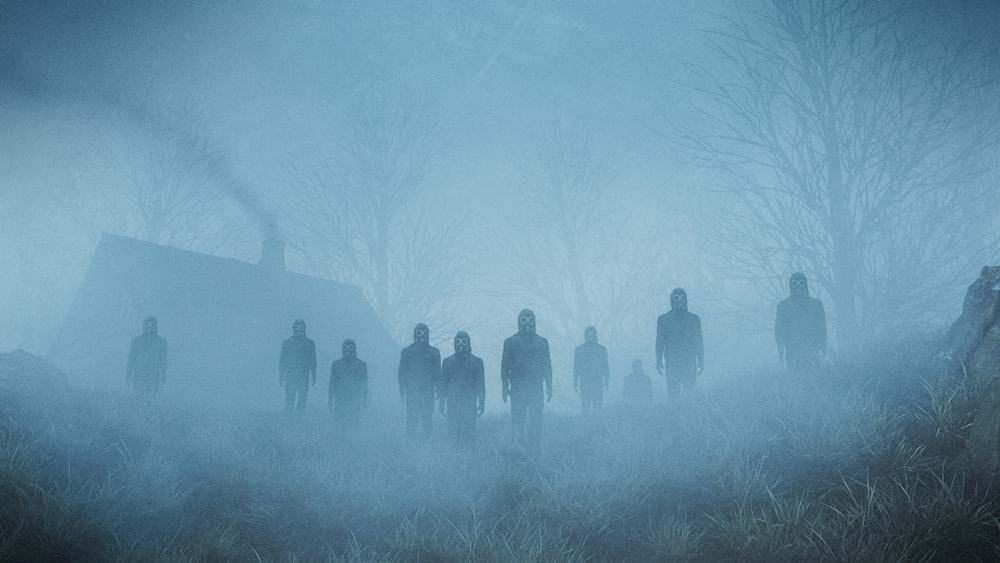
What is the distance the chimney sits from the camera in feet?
70.0

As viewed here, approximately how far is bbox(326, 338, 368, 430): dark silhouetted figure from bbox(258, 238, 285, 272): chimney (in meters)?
10.7

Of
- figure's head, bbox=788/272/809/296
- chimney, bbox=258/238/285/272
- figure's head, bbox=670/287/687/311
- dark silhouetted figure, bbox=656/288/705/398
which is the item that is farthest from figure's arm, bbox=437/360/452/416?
chimney, bbox=258/238/285/272

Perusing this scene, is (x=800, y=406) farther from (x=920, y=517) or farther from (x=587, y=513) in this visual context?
(x=587, y=513)

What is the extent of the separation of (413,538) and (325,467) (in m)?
2.74

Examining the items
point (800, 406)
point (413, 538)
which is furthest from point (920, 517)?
point (413, 538)

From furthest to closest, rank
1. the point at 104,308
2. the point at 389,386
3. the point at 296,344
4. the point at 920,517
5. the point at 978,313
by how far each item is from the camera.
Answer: the point at 389,386
the point at 104,308
the point at 296,344
the point at 978,313
the point at 920,517

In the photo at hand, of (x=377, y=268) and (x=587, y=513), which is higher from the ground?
(x=377, y=268)

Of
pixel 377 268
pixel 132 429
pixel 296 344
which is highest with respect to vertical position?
pixel 377 268

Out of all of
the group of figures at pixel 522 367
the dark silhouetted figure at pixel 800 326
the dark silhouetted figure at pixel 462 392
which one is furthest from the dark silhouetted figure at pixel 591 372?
the dark silhouetted figure at pixel 800 326

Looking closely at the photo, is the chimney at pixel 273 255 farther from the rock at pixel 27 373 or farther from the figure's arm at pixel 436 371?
the figure's arm at pixel 436 371

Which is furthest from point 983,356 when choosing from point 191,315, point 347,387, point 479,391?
point 191,315

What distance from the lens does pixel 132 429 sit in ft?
26.2

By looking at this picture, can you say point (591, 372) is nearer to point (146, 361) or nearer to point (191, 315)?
point (146, 361)

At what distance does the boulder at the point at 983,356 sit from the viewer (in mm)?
4055
